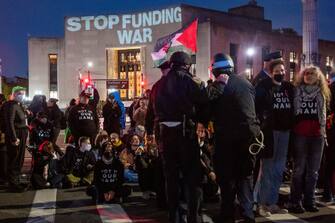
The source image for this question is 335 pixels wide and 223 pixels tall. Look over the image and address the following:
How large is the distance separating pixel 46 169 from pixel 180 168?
4.83 m

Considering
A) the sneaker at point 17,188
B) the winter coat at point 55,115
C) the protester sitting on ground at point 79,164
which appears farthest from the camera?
the winter coat at point 55,115

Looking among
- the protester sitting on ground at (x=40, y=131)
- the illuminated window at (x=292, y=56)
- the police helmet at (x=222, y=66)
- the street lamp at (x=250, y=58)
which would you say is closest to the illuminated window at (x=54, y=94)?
the street lamp at (x=250, y=58)

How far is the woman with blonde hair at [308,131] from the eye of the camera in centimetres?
739

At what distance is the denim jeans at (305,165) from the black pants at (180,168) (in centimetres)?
215

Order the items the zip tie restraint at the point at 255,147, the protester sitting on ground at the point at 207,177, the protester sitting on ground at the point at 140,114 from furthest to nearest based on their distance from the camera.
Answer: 1. the protester sitting on ground at the point at 140,114
2. the protester sitting on ground at the point at 207,177
3. the zip tie restraint at the point at 255,147

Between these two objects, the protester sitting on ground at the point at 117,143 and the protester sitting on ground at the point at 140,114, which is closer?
the protester sitting on ground at the point at 117,143

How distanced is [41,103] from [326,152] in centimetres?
832

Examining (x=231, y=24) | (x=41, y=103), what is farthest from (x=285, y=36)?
(x=41, y=103)

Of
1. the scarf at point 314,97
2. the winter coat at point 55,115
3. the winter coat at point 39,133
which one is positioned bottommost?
the winter coat at point 39,133

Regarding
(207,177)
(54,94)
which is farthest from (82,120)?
(54,94)

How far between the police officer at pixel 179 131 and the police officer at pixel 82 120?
5.22 m

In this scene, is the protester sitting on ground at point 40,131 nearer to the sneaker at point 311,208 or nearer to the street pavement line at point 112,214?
the street pavement line at point 112,214

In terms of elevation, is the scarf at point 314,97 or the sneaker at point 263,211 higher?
the scarf at point 314,97

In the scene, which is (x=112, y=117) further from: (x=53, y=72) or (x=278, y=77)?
(x=53, y=72)
